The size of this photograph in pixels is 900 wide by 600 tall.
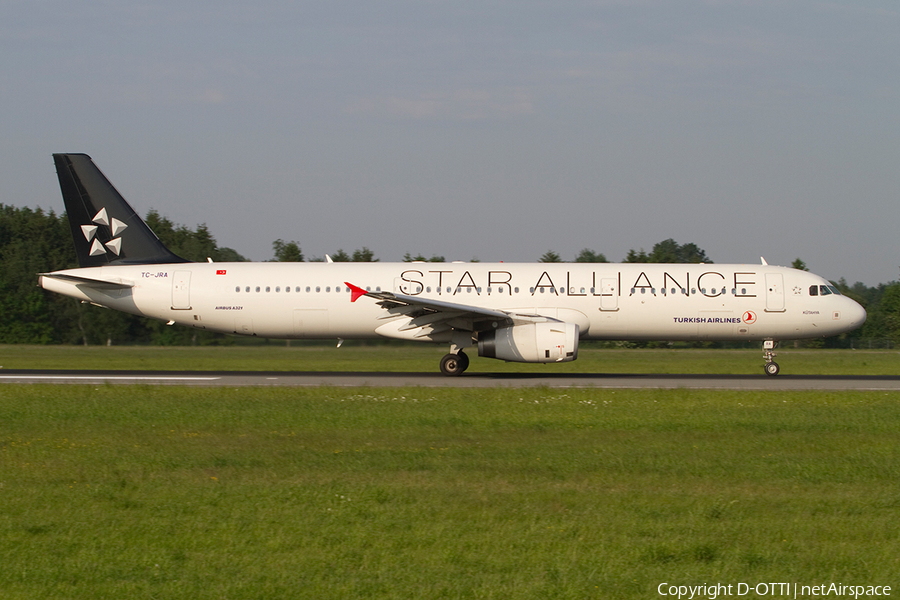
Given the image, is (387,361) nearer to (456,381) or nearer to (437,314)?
(437,314)

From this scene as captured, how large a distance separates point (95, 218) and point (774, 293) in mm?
20326

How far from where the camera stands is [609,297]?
23828mm

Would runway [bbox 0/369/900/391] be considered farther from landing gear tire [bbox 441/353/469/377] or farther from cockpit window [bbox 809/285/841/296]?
cockpit window [bbox 809/285/841/296]

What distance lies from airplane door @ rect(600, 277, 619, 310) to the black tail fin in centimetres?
1364

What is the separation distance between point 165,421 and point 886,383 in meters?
19.1

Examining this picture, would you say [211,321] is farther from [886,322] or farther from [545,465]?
[886,322]

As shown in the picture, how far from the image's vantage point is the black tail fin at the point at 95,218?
985 inches

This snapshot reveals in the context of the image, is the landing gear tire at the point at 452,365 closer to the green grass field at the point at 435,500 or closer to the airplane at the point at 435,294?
the airplane at the point at 435,294

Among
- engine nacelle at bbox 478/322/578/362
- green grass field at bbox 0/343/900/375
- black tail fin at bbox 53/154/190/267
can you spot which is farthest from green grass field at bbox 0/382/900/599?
green grass field at bbox 0/343/900/375

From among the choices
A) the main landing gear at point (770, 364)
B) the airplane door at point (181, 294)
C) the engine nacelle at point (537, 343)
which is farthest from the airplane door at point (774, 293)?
the airplane door at point (181, 294)

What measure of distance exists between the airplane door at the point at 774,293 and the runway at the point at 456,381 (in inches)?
81.1

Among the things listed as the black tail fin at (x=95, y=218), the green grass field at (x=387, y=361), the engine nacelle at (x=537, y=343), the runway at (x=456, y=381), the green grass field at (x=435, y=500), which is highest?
the black tail fin at (x=95, y=218)

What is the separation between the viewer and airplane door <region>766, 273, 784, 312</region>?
24031 mm

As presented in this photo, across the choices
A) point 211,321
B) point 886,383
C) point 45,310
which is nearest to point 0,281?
point 45,310
